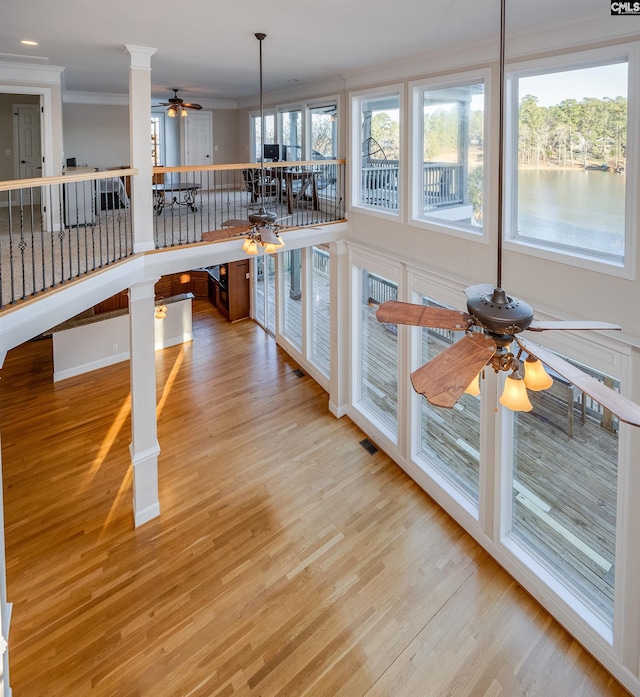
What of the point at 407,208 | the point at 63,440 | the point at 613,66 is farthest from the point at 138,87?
the point at 63,440

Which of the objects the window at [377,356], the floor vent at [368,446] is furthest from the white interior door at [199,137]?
the floor vent at [368,446]

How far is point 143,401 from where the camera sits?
5824 millimetres

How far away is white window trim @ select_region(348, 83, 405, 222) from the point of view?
6.22 metres

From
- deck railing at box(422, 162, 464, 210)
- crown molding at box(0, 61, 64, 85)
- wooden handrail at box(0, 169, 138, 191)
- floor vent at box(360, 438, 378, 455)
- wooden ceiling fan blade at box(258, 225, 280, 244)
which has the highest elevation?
crown molding at box(0, 61, 64, 85)

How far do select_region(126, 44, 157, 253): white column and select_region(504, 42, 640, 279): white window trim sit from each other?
11.8 ft

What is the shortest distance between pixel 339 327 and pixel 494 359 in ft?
19.6

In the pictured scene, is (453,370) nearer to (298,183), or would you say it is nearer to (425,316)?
(425,316)

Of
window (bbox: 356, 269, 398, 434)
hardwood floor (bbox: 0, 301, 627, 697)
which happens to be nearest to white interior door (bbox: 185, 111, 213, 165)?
window (bbox: 356, 269, 398, 434)

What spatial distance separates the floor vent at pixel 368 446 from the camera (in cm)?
750

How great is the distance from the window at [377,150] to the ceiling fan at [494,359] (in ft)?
15.1

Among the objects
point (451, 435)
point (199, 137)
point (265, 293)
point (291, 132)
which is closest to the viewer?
point (451, 435)

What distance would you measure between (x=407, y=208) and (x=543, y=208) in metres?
1.96

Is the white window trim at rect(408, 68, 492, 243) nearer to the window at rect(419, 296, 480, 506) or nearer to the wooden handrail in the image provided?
the window at rect(419, 296, 480, 506)

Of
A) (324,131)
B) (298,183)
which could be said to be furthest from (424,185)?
(298,183)
